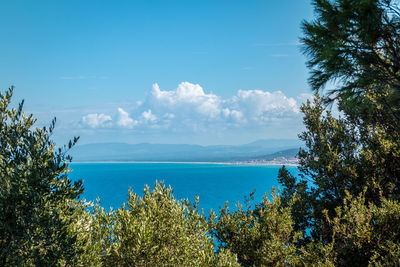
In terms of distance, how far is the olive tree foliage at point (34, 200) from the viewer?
21.9ft

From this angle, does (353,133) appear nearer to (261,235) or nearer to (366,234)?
(366,234)

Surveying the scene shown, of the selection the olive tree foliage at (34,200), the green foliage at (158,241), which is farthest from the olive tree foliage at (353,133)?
the olive tree foliage at (34,200)

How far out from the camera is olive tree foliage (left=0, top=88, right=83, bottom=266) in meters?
6.67

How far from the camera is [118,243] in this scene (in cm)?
962

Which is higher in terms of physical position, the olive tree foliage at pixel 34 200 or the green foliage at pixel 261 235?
the olive tree foliage at pixel 34 200

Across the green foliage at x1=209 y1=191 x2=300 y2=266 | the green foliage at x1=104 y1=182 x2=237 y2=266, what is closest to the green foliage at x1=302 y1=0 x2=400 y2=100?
the green foliage at x1=209 y1=191 x2=300 y2=266

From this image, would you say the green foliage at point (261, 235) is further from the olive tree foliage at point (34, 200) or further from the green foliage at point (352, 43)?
the olive tree foliage at point (34, 200)

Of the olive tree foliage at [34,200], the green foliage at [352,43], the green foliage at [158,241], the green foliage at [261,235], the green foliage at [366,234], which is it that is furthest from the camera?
the green foliage at [261,235]

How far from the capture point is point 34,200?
22.2ft

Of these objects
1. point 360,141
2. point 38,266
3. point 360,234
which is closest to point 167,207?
point 38,266

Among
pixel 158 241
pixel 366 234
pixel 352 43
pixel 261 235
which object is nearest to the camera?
pixel 352 43

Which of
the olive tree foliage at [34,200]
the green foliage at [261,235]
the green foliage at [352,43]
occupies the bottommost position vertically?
the green foliage at [261,235]

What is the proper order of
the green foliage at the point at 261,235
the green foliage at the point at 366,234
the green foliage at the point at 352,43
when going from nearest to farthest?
1. the green foliage at the point at 352,43
2. the green foliage at the point at 366,234
3. the green foliage at the point at 261,235

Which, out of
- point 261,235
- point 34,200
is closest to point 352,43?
point 261,235
